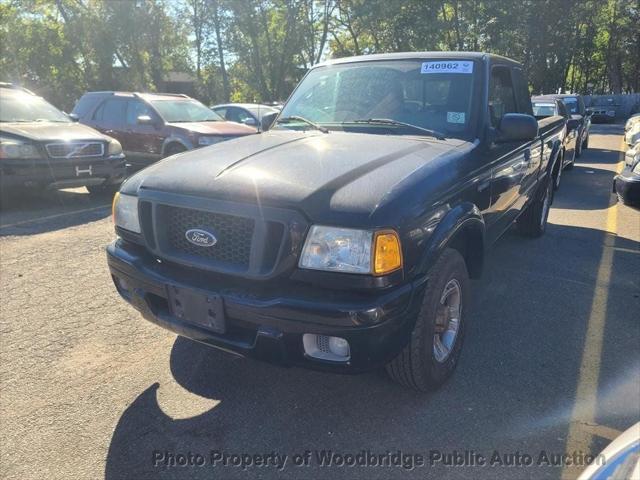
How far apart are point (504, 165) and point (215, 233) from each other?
238 cm

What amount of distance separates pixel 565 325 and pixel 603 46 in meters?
51.0

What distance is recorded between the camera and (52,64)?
35.6 meters

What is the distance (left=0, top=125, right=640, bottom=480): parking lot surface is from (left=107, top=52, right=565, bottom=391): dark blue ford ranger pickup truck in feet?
1.13

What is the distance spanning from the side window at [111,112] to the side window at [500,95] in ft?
26.7

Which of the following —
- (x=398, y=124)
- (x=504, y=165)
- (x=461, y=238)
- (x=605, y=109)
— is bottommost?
(x=605, y=109)

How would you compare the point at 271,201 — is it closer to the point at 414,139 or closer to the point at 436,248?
the point at 436,248

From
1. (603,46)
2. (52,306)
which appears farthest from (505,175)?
(603,46)

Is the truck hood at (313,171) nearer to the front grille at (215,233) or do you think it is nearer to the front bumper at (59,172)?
the front grille at (215,233)

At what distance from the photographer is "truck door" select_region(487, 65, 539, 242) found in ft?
11.9

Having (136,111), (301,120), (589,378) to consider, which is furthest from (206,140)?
(589,378)

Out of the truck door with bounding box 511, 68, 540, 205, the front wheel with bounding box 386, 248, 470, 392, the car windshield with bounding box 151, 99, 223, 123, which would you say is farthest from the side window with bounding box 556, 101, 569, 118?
the front wheel with bounding box 386, 248, 470, 392

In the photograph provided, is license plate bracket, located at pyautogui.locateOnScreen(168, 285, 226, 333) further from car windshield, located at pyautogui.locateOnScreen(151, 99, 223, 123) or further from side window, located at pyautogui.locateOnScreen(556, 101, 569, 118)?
side window, located at pyautogui.locateOnScreen(556, 101, 569, 118)

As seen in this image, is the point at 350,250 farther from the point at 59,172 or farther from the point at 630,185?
the point at 59,172

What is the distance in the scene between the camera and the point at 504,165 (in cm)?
378
